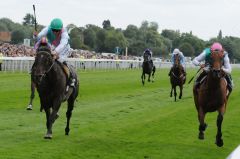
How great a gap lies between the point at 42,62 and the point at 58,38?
1.05 m

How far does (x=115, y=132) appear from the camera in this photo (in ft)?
42.7

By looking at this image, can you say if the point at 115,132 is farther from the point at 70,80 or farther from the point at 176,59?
the point at 176,59

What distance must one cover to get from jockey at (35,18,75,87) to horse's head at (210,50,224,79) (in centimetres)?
284

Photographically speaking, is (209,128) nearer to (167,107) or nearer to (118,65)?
(167,107)

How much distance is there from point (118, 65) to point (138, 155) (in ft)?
161

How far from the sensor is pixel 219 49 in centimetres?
1192

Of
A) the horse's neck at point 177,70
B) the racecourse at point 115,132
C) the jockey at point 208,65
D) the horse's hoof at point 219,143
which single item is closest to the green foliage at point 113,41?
the horse's neck at point 177,70

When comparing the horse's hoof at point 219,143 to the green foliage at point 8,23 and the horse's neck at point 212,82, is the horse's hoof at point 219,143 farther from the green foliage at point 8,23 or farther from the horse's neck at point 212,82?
the green foliage at point 8,23

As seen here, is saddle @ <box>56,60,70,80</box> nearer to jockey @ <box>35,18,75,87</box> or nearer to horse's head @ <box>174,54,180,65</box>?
jockey @ <box>35,18,75,87</box>

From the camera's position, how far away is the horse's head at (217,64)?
11461mm

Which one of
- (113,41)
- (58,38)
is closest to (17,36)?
(113,41)

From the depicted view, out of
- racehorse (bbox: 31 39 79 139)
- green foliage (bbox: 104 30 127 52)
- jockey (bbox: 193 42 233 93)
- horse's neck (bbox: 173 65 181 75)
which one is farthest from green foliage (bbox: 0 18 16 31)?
racehorse (bbox: 31 39 79 139)

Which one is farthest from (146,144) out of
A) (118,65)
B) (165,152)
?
(118,65)

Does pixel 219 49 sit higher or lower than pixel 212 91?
higher
